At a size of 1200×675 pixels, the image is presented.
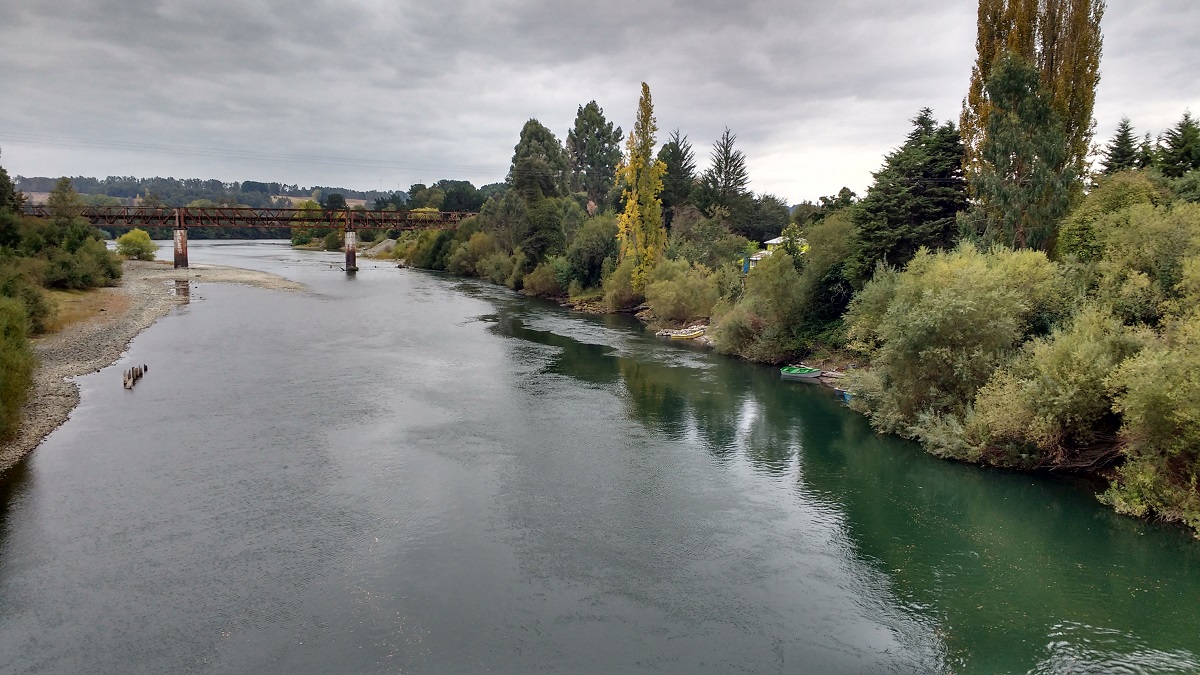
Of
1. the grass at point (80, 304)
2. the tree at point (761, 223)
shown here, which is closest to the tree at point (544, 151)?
the tree at point (761, 223)

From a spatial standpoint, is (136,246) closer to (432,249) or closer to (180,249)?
(180,249)

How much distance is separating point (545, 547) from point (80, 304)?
164 ft

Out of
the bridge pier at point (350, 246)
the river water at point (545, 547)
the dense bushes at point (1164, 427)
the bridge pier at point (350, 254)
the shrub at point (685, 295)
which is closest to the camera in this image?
the river water at point (545, 547)

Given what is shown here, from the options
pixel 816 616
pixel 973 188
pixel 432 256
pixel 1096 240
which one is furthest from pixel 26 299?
pixel 432 256

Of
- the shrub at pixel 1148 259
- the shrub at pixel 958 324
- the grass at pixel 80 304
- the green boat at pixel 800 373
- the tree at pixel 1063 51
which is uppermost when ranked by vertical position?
the tree at pixel 1063 51

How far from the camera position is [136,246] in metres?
100

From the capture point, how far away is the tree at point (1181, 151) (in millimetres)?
33750

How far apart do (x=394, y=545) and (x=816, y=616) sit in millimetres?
9763

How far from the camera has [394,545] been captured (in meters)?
17.2

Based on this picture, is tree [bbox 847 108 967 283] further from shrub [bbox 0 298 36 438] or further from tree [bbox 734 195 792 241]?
tree [bbox 734 195 792 241]

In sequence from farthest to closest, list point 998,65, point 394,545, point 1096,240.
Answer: point 998,65 < point 1096,240 < point 394,545

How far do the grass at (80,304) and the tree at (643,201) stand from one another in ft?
124

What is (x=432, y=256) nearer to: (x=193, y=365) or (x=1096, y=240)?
(x=193, y=365)

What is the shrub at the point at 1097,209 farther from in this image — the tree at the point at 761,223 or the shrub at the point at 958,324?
the tree at the point at 761,223
